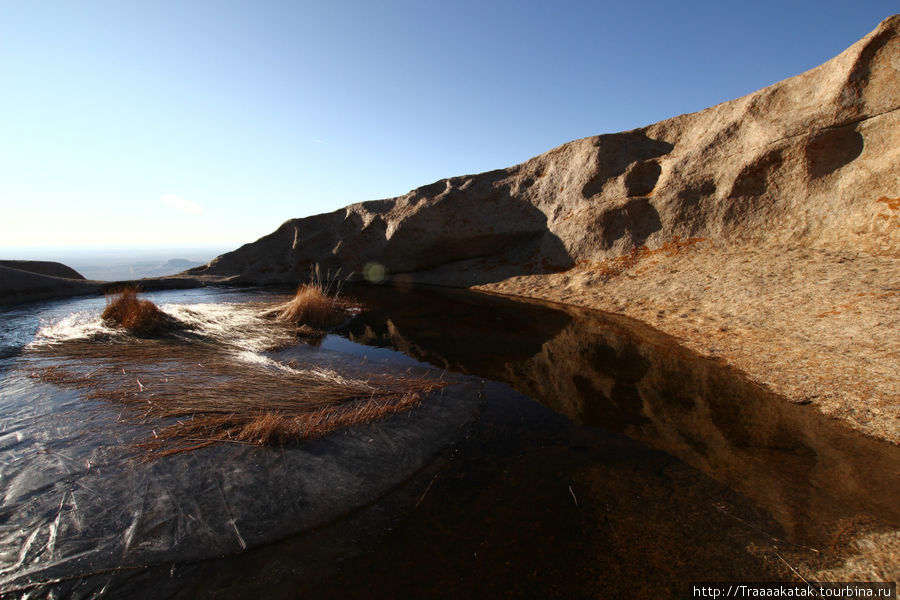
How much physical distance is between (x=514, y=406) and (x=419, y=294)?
1133 centimetres

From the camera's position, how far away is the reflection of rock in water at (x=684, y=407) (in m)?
3.46

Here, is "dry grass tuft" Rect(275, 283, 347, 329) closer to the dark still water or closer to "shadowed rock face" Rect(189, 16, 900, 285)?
the dark still water

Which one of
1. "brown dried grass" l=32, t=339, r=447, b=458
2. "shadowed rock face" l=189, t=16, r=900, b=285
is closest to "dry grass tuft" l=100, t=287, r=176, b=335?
"brown dried grass" l=32, t=339, r=447, b=458

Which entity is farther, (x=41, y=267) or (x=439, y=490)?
(x=41, y=267)

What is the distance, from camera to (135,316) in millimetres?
8094

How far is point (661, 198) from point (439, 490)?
14906 millimetres

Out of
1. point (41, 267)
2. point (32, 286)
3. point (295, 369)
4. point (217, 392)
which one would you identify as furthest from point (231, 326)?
point (41, 267)

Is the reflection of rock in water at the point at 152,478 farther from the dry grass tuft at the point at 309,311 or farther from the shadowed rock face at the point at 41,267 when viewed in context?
the shadowed rock face at the point at 41,267

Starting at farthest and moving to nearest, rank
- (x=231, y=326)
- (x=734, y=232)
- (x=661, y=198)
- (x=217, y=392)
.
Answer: (x=661, y=198) → (x=734, y=232) → (x=231, y=326) → (x=217, y=392)

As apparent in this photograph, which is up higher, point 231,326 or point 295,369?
point 231,326

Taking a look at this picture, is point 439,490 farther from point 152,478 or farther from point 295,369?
point 295,369

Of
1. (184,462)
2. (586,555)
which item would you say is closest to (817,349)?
(586,555)

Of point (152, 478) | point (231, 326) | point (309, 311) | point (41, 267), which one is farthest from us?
point (41, 267)

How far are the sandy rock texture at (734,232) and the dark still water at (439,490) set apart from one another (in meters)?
1.72
